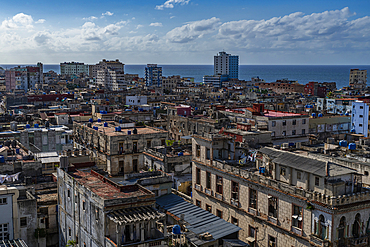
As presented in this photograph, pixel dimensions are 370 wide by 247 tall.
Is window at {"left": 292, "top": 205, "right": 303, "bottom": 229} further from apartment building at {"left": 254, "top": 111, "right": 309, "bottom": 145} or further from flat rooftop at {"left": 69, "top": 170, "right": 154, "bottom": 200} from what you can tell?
apartment building at {"left": 254, "top": 111, "right": 309, "bottom": 145}

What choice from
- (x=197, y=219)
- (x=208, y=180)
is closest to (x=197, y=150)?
(x=208, y=180)

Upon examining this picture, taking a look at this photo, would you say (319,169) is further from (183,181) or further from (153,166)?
(153,166)

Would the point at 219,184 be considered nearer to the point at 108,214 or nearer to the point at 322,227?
the point at 322,227

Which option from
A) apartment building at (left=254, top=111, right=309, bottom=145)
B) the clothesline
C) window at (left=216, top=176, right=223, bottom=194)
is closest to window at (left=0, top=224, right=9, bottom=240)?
the clothesline

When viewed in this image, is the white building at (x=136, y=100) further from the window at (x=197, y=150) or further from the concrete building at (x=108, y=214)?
the concrete building at (x=108, y=214)

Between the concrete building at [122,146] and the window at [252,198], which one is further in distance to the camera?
the concrete building at [122,146]

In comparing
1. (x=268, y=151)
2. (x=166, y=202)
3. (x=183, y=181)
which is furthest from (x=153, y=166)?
(x=268, y=151)

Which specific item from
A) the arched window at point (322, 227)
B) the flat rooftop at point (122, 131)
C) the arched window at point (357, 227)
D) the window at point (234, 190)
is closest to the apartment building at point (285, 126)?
the flat rooftop at point (122, 131)
